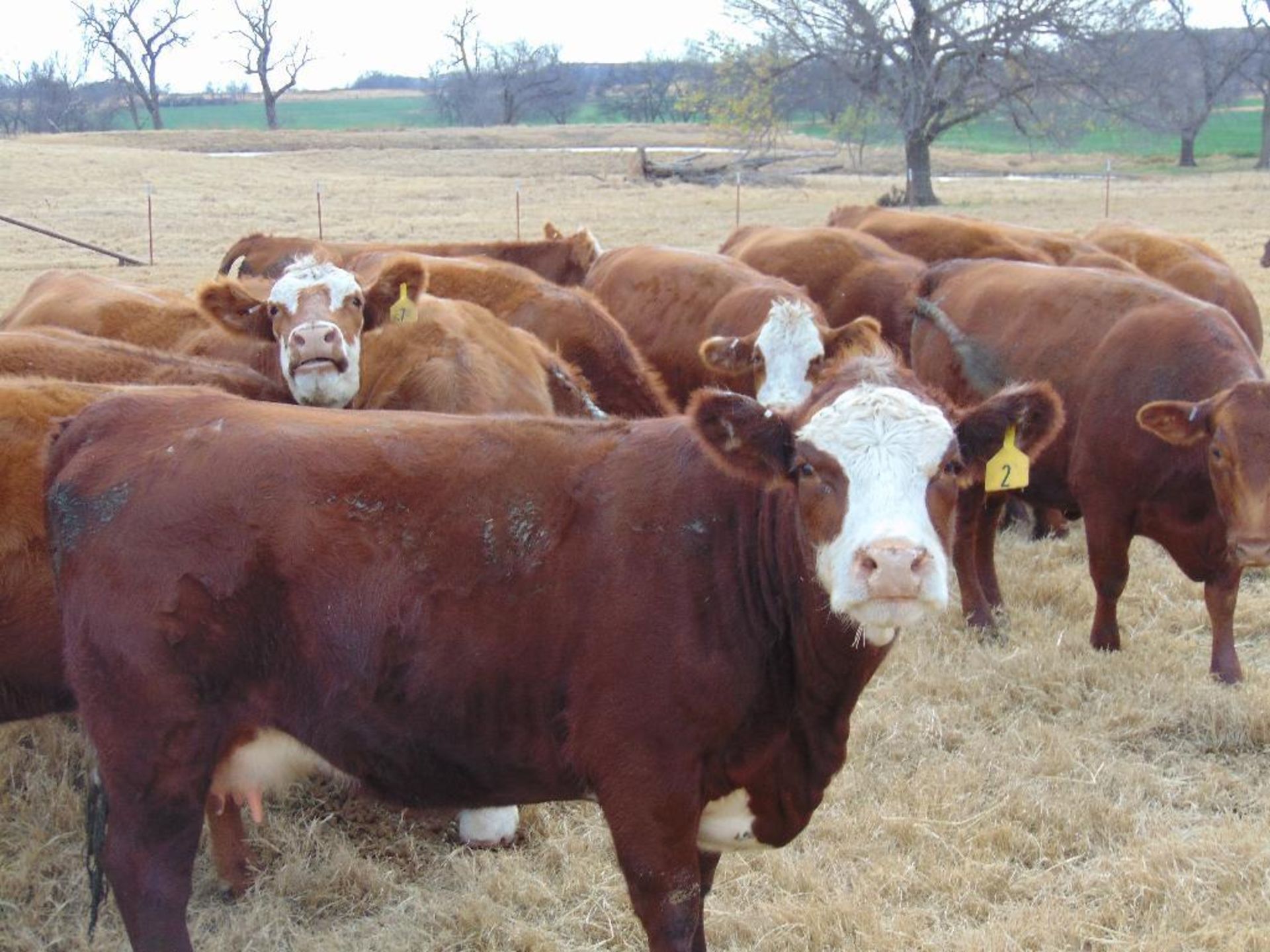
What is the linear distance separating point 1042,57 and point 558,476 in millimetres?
31881

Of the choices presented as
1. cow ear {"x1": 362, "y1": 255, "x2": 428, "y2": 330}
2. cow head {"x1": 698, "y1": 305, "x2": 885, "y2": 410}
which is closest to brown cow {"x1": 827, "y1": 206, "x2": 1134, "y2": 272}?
cow head {"x1": 698, "y1": 305, "x2": 885, "y2": 410}

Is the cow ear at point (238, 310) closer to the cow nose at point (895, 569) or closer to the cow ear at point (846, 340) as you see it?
the cow ear at point (846, 340)

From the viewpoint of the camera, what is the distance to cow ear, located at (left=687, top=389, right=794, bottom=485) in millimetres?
3164

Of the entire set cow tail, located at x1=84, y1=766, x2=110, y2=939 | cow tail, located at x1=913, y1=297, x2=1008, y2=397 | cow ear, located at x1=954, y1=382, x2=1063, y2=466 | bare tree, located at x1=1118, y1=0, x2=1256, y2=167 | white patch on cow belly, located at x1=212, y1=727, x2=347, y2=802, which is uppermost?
bare tree, located at x1=1118, y1=0, x2=1256, y2=167

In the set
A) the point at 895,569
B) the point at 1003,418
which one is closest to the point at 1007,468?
the point at 1003,418

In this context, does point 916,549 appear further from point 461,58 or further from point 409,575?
point 461,58

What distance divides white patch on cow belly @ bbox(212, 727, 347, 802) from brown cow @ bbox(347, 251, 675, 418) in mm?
4182

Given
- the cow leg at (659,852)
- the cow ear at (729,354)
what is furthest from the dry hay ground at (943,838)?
the cow ear at (729,354)

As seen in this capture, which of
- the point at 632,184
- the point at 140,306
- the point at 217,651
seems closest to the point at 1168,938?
the point at 217,651

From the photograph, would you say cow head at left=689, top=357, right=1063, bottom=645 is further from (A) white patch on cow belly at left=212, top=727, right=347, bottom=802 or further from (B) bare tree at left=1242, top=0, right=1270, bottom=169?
(B) bare tree at left=1242, top=0, right=1270, bottom=169

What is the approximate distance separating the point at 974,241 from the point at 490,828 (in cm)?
784

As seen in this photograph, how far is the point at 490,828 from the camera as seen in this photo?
463 centimetres

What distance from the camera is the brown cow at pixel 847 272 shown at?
9.52 metres

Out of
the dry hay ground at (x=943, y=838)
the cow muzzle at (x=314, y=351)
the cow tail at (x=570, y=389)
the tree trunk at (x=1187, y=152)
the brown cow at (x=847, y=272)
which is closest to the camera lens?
the dry hay ground at (x=943, y=838)
